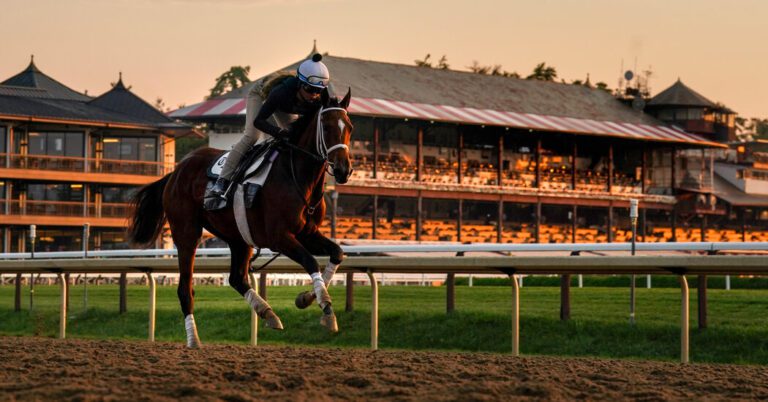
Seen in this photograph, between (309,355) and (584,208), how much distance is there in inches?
2191

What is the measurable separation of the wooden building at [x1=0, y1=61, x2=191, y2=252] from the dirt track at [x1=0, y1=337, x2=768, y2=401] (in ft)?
144

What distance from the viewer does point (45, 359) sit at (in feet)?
32.0

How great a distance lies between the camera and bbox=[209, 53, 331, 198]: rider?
11.0 metres

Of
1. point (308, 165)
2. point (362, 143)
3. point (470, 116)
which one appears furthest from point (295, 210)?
point (470, 116)

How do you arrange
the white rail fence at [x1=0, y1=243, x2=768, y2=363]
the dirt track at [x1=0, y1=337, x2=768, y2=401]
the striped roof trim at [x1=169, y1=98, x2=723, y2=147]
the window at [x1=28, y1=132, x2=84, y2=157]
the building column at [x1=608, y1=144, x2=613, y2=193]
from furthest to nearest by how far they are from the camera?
the building column at [x1=608, y1=144, x2=613, y2=193] < the window at [x1=28, y1=132, x2=84, y2=157] < the striped roof trim at [x1=169, y1=98, x2=723, y2=147] < the white rail fence at [x1=0, y1=243, x2=768, y2=363] < the dirt track at [x1=0, y1=337, x2=768, y2=401]

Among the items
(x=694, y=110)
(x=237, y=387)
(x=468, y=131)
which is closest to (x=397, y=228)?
(x=468, y=131)

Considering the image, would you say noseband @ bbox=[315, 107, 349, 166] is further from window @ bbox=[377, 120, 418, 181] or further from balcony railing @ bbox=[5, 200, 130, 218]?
balcony railing @ bbox=[5, 200, 130, 218]

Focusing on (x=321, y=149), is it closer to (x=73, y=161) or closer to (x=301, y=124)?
(x=301, y=124)

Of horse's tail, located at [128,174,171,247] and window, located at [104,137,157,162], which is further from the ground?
window, located at [104,137,157,162]

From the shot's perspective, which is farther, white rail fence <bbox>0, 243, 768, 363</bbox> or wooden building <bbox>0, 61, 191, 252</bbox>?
wooden building <bbox>0, 61, 191, 252</bbox>

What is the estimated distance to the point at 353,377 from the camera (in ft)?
26.7

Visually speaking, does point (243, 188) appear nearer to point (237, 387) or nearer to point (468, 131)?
point (237, 387)

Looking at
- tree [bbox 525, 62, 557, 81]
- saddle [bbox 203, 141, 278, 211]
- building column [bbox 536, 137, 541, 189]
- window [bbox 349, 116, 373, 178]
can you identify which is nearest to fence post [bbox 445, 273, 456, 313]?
saddle [bbox 203, 141, 278, 211]

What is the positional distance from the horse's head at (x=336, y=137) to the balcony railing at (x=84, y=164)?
4482 cm
